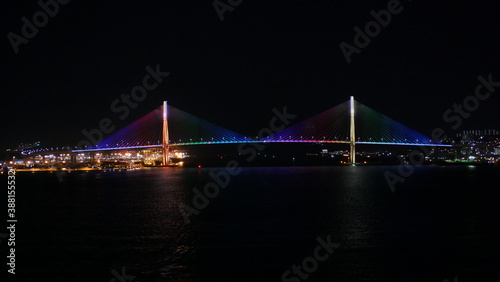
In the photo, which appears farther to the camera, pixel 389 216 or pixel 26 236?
pixel 389 216

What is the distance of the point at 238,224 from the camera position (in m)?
14.2

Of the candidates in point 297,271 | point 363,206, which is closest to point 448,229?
point 363,206

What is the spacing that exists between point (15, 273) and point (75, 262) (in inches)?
44.4

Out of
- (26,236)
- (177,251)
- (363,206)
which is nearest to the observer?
(177,251)

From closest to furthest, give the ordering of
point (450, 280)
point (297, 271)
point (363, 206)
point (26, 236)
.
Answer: point (450, 280) → point (297, 271) → point (26, 236) → point (363, 206)

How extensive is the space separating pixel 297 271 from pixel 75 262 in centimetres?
454

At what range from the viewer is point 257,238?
39.7 feet

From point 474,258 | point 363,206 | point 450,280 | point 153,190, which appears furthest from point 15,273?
point 153,190

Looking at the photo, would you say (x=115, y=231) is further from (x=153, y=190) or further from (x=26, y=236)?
(x=153, y=190)

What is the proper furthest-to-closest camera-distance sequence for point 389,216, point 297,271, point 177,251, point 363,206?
point 363,206
point 389,216
point 177,251
point 297,271

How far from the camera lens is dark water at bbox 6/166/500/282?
922cm

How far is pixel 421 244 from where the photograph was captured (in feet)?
37.2

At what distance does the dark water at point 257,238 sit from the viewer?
9.22m

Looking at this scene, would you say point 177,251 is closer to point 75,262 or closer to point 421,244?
point 75,262
